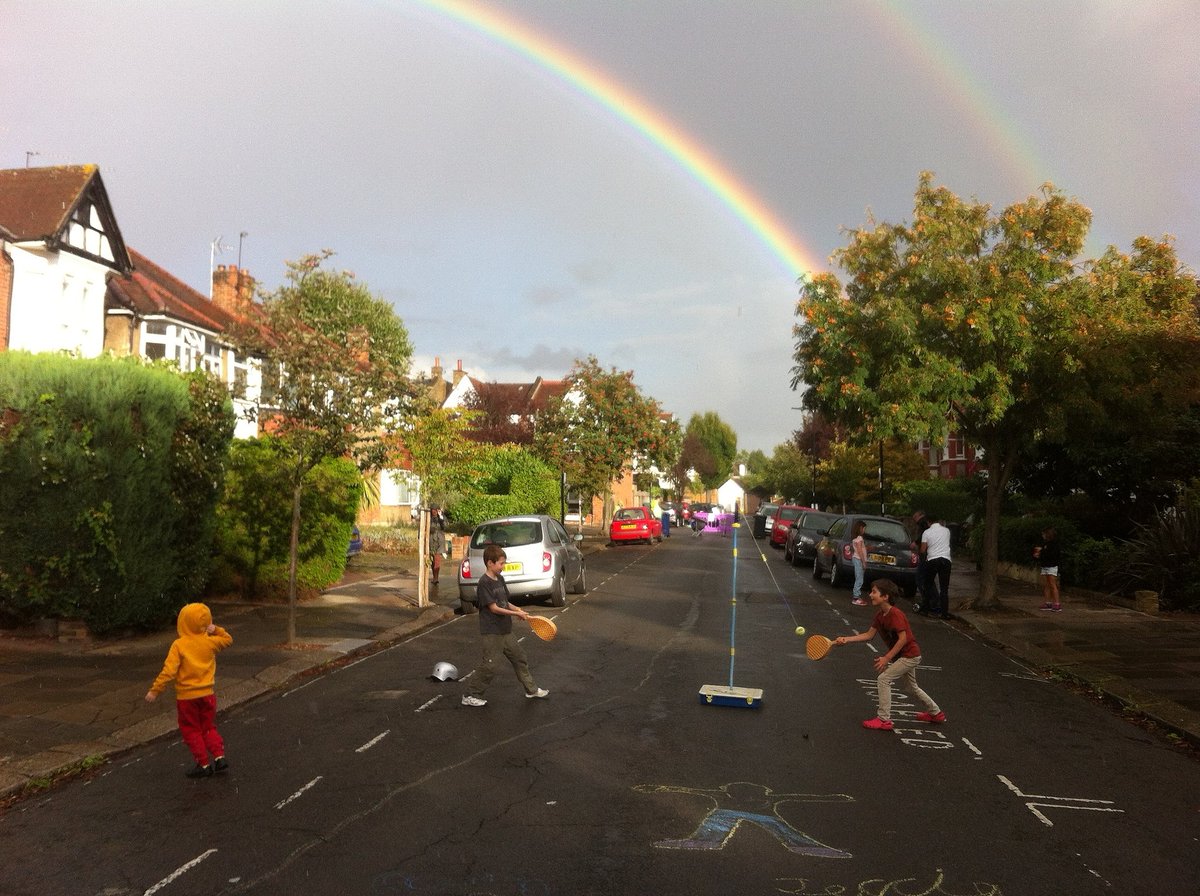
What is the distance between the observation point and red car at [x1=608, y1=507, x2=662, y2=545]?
140 feet

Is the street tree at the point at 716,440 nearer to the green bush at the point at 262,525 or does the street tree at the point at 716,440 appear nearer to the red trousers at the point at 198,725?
the green bush at the point at 262,525

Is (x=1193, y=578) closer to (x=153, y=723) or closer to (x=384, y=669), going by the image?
(x=384, y=669)

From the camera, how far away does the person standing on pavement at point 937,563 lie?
57.8ft

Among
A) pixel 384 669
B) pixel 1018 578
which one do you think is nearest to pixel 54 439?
pixel 384 669

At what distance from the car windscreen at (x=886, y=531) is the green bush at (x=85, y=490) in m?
15.0

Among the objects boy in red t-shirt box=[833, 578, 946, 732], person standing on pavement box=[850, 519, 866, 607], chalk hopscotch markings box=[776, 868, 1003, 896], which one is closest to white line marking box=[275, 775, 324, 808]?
chalk hopscotch markings box=[776, 868, 1003, 896]

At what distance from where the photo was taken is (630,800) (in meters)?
6.55

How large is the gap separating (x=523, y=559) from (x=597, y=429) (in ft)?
90.7

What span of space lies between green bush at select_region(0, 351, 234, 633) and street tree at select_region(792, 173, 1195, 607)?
11.4 m

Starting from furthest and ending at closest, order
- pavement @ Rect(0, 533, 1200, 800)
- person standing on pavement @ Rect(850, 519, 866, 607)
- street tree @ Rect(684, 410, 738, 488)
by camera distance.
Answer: street tree @ Rect(684, 410, 738, 488) < person standing on pavement @ Rect(850, 519, 866, 607) < pavement @ Rect(0, 533, 1200, 800)

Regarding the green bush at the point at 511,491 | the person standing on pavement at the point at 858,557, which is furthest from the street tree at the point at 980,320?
the green bush at the point at 511,491

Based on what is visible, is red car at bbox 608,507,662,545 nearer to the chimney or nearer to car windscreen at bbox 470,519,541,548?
the chimney

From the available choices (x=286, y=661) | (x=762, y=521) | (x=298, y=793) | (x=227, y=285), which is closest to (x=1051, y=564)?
(x=286, y=661)

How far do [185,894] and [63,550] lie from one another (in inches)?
343
